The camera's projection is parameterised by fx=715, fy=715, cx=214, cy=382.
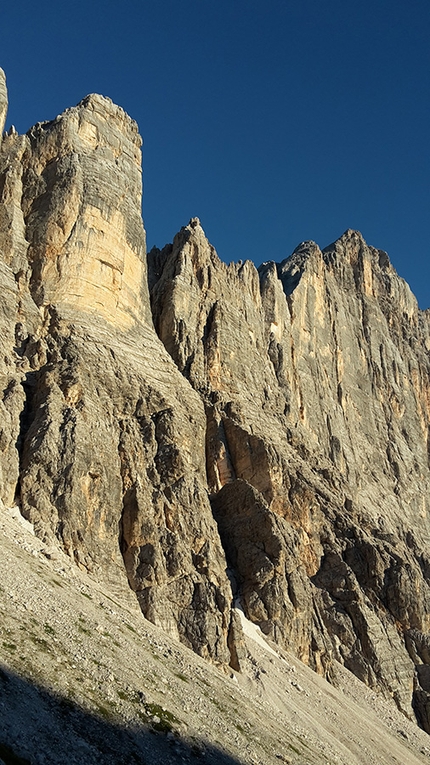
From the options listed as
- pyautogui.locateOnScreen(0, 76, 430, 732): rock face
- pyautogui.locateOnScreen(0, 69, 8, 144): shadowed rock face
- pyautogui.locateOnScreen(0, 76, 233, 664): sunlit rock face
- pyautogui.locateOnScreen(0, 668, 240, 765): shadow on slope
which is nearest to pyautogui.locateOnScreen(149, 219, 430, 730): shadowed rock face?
pyautogui.locateOnScreen(0, 76, 430, 732): rock face

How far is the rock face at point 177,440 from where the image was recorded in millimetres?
45969

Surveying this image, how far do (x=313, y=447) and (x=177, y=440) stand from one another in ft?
88.9

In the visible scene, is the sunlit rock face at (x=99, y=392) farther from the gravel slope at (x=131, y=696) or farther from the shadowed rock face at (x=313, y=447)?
the shadowed rock face at (x=313, y=447)

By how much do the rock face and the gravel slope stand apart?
3709mm

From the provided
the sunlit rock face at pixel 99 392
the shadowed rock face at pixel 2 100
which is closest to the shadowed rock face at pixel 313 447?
the sunlit rock face at pixel 99 392

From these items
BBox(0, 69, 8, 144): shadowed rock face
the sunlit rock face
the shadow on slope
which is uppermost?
BBox(0, 69, 8, 144): shadowed rock face

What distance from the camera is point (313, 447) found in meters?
79.1

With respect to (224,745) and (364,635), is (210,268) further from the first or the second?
(224,745)

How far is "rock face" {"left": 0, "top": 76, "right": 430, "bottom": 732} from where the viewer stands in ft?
151

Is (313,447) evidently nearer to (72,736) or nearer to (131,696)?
(131,696)

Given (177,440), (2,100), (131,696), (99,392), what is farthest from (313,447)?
(131,696)

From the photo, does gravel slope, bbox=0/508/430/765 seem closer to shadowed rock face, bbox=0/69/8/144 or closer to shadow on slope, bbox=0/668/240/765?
shadow on slope, bbox=0/668/240/765

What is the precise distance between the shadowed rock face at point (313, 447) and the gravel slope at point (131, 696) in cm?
687

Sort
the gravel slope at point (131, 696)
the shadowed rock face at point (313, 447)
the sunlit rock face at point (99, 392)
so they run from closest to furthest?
the gravel slope at point (131, 696) → the sunlit rock face at point (99, 392) → the shadowed rock face at point (313, 447)
